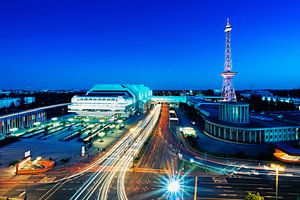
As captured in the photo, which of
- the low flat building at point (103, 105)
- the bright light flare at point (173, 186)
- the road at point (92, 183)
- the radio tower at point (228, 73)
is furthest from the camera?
the low flat building at point (103, 105)

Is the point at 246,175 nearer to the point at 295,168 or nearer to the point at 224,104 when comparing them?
the point at 295,168

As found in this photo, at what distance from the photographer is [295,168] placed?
31.5m

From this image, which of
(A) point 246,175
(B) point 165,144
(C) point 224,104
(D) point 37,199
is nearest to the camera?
(D) point 37,199

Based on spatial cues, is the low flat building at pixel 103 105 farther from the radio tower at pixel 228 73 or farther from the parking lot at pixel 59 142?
the radio tower at pixel 228 73

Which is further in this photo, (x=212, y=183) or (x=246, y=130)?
(x=246, y=130)

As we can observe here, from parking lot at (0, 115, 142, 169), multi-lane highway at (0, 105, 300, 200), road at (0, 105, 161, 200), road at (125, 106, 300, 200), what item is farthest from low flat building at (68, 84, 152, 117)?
road at (125, 106, 300, 200)

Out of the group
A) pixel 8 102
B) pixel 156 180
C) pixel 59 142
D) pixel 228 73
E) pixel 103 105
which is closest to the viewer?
pixel 156 180

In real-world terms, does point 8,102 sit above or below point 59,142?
above

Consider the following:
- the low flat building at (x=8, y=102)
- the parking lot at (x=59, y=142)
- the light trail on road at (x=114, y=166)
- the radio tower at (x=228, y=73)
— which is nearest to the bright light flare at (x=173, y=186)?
the light trail on road at (x=114, y=166)

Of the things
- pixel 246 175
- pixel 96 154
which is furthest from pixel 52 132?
pixel 246 175

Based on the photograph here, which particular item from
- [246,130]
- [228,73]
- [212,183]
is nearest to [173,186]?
[212,183]

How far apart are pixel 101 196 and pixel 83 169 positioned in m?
8.93

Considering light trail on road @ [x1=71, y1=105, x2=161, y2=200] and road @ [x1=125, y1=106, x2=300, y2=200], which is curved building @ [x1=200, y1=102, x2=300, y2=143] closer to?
road @ [x1=125, y1=106, x2=300, y2=200]

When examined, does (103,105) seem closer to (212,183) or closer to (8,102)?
(8,102)
